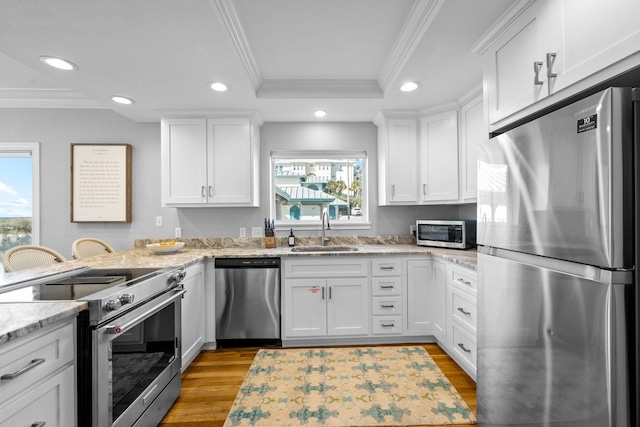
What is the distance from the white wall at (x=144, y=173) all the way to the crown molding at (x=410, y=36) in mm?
1087

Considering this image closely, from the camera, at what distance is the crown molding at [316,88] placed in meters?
2.73

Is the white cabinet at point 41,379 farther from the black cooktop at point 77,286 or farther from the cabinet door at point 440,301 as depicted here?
the cabinet door at point 440,301

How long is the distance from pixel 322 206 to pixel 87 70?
8.03 ft

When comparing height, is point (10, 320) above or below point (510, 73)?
below

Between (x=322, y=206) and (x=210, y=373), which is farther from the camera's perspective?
(x=322, y=206)

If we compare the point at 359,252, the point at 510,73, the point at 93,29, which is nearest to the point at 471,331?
the point at 359,252

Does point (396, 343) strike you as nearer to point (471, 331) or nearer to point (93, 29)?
point (471, 331)

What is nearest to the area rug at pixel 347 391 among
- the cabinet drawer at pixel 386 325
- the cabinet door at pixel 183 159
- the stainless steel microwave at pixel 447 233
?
the cabinet drawer at pixel 386 325

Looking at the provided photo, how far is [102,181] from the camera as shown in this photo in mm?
3309

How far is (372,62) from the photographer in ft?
8.06

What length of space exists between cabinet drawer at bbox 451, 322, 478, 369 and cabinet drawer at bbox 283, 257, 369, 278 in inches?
34.0

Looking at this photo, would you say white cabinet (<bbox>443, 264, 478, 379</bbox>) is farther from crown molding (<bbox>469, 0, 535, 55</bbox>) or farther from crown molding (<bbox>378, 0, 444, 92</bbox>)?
crown molding (<bbox>378, 0, 444, 92</bbox>)

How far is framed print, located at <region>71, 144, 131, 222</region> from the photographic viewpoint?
3.29m

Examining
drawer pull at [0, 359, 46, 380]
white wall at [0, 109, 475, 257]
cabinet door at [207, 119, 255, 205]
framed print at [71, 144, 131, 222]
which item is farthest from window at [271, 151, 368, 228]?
drawer pull at [0, 359, 46, 380]
